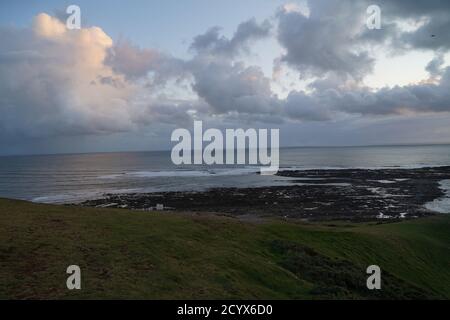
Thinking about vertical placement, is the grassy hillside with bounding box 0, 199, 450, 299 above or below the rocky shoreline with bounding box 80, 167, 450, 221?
above

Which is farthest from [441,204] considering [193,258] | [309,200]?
[193,258]

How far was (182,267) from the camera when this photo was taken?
15906 millimetres

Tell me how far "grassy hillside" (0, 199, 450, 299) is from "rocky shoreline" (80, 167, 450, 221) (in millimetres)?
24692

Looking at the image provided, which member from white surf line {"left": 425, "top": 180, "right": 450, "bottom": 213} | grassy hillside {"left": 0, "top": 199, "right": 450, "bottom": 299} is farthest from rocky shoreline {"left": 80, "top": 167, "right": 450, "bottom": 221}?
grassy hillside {"left": 0, "top": 199, "right": 450, "bottom": 299}

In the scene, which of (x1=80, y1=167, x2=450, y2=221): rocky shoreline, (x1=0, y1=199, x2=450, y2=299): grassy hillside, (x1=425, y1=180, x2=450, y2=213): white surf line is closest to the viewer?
(x1=0, y1=199, x2=450, y2=299): grassy hillside

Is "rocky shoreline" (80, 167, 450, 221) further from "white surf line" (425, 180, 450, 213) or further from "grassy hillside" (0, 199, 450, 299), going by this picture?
"grassy hillside" (0, 199, 450, 299)

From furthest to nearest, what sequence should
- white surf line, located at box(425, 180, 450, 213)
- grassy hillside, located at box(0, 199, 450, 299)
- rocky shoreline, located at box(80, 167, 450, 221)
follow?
1. white surf line, located at box(425, 180, 450, 213)
2. rocky shoreline, located at box(80, 167, 450, 221)
3. grassy hillside, located at box(0, 199, 450, 299)

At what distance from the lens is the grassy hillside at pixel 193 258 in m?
13.6

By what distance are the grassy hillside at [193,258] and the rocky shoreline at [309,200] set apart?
24.7 meters

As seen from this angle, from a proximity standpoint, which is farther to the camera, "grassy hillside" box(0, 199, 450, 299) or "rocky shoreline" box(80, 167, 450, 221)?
"rocky shoreline" box(80, 167, 450, 221)

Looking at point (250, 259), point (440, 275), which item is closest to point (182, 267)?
point (250, 259)

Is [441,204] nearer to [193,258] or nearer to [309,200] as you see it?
[309,200]

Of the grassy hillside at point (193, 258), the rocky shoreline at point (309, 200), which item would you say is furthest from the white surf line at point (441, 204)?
the grassy hillside at point (193, 258)

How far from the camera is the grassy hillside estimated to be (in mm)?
13641
